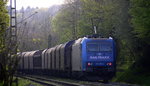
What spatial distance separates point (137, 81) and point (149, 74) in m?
1.20

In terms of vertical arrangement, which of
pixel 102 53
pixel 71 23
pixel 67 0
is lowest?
pixel 102 53

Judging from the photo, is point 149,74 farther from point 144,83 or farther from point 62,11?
point 62,11

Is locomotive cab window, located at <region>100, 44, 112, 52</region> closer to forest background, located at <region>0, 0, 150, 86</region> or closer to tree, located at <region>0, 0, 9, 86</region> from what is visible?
forest background, located at <region>0, 0, 150, 86</region>

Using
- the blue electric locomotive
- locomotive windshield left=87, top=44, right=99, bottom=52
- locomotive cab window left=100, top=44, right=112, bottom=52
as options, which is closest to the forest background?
locomotive cab window left=100, top=44, right=112, bottom=52

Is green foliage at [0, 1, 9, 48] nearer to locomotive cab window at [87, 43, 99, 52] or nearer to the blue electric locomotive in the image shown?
the blue electric locomotive

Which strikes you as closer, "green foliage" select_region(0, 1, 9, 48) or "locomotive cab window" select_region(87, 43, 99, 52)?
"green foliage" select_region(0, 1, 9, 48)

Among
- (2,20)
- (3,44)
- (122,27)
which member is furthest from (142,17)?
(3,44)

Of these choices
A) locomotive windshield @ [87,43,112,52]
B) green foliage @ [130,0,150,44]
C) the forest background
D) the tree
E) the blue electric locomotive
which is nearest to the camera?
the tree

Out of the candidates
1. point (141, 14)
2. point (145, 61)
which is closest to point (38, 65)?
point (145, 61)

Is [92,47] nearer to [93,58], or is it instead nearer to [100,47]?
[100,47]

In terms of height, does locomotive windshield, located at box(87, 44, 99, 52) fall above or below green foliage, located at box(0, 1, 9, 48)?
below

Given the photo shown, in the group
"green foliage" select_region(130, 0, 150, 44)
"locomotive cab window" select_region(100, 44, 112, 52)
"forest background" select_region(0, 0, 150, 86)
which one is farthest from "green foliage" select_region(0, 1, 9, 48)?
"green foliage" select_region(130, 0, 150, 44)

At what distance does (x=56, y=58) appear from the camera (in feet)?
123

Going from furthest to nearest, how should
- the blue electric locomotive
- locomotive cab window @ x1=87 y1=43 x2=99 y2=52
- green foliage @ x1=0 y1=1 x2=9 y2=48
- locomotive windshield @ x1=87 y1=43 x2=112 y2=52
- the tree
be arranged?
locomotive windshield @ x1=87 y1=43 x2=112 y2=52 < locomotive cab window @ x1=87 y1=43 x2=99 y2=52 < the blue electric locomotive < green foliage @ x1=0 y1=1 x2=9 y2=48 < the tree
